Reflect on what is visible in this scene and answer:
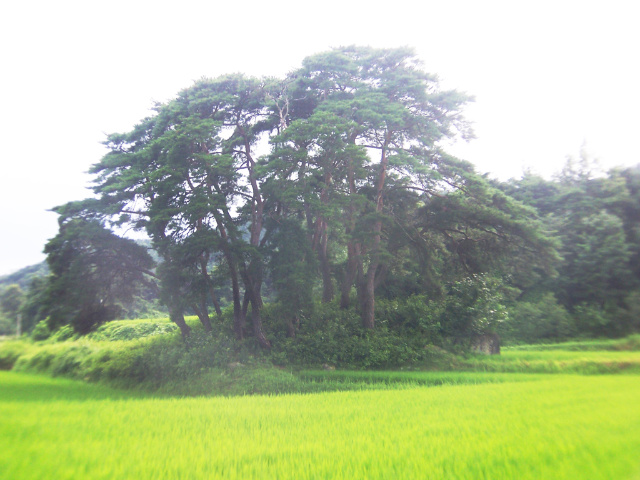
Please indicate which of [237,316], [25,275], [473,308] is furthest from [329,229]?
[25,275]

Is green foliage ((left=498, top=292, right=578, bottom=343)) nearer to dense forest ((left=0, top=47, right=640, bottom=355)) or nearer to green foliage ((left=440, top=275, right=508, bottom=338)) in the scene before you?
dense forest ((left=0, top=47, right=640, bottom=355))

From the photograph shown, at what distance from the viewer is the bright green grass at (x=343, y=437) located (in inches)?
183

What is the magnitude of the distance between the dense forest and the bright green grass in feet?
21.8

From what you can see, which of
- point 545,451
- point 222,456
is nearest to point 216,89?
point 222,456

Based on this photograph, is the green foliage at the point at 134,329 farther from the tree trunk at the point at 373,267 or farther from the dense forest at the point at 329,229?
the tree trunk at the point at 373,267

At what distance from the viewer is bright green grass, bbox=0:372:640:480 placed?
464 centimetres

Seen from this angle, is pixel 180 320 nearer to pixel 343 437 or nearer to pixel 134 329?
pixel 134 329

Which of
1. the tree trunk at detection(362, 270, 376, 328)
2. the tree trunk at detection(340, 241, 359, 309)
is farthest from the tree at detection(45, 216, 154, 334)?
the tree trunk at detection(362, 270, 376, 328)

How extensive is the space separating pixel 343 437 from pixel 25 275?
522 inches

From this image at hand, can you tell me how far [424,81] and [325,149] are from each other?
18.3ft

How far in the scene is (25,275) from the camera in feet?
45.9

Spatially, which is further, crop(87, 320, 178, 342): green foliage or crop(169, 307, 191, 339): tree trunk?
crop(87, 320, 178, 342): green foliage

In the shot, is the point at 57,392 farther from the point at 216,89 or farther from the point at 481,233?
the point at 481,233

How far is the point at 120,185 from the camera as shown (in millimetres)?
14977
